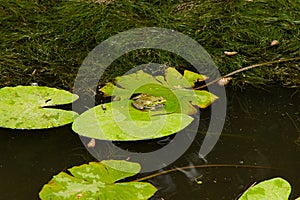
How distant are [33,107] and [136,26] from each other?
0.79m

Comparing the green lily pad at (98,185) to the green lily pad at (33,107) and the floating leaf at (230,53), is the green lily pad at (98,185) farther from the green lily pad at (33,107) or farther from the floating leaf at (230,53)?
the floating leaf at (230,53)

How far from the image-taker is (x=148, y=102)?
204cm

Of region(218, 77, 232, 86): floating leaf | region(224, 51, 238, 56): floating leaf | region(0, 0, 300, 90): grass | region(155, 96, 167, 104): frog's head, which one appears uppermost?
region(0, 0, 300, 90): grass

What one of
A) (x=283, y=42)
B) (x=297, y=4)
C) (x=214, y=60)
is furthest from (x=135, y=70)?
(x=297, y=4)

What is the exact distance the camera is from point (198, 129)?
6.39 ft

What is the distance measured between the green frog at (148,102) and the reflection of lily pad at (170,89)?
0.03m

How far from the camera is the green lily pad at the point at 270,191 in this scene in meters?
1.60

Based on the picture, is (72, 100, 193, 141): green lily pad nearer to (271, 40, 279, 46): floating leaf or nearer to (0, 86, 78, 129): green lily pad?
(0, 86, 78, 129): green lily pad

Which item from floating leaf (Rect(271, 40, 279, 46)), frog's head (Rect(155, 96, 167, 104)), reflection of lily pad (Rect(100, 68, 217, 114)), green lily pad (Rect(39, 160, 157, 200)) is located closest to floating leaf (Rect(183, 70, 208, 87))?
reflection of lily pad (Rect(100, 68, 217, 114))

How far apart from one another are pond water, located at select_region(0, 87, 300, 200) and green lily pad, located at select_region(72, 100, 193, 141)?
Answer: 0.04 m

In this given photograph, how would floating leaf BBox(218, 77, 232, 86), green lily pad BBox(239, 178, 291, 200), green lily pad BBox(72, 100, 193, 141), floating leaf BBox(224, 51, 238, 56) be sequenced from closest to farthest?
green lily pad BBox(239, 178, 291, 200) < green lily pad BBox(72, 100, 193, 141) < floating leaf BBox(218, 77, 232, 86) < floating leaf BBox(224, 51, 238, 56)

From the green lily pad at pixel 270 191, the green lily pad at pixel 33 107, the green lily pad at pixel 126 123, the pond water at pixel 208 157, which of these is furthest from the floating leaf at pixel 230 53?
the green lily pad at pixel 270 191

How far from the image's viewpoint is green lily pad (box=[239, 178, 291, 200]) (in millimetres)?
1599

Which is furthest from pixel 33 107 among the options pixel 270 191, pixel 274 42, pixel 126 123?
pixel 274 42
